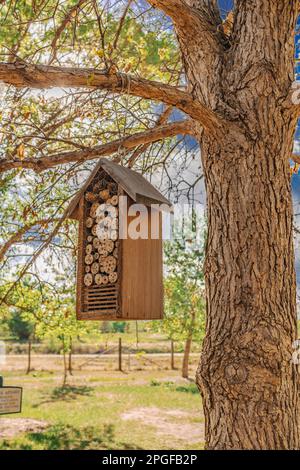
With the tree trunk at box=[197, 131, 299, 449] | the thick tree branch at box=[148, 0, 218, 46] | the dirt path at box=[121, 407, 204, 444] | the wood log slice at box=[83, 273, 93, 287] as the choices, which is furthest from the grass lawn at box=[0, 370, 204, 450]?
the thick tree branch at box=[148, 0, 218, 46]

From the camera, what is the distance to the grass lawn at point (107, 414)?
10.4m

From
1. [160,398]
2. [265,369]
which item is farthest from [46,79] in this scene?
[160,398]

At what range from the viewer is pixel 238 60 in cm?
300

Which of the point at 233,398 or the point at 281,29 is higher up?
the point at 281,29

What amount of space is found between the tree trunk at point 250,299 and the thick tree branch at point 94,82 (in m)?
0.38

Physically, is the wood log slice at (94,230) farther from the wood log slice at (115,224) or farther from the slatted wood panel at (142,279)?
the slatted wood panel at (142,279)

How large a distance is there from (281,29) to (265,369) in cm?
190

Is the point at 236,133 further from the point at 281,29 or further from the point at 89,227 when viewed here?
the point at 89,227

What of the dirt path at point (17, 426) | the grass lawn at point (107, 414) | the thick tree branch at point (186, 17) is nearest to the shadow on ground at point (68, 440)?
the grass lawn at point (107, 414)

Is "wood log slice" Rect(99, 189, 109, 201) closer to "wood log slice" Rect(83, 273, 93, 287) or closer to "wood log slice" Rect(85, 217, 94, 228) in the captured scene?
"wood log slice" Rect(85, 217, 94, 228)

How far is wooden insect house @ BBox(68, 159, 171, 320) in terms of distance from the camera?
2754mm

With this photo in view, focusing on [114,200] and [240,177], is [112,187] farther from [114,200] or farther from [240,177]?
[240,177]

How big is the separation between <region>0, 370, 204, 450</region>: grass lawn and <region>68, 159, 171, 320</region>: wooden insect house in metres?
7.89

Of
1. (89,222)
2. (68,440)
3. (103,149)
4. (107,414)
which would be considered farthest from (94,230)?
(107,414)
